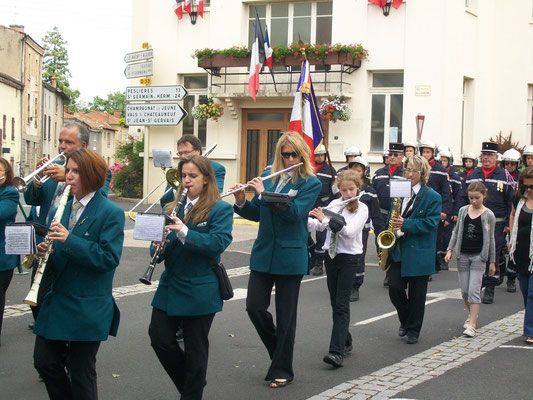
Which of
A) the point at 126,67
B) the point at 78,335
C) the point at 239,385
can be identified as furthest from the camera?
the point at 126,67

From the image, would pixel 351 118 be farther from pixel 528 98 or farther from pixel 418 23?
pixel 528 98

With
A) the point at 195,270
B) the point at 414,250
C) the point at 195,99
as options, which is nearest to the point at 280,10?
the point at 195,99

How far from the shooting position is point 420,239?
327 inches

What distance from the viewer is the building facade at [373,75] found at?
77.3ft

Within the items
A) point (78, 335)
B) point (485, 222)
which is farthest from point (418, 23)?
point (78, 335)

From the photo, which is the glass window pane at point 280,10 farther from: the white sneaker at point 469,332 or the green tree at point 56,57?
the green tree at point 56,57

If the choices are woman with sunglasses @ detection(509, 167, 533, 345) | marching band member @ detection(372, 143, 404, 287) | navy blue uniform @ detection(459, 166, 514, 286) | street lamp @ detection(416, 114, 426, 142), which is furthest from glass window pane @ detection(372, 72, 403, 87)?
woman with sunglasses @ detection(509, 167, 533, 345)

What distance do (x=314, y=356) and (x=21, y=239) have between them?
380cm

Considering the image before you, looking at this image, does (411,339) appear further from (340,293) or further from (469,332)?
(340,293)

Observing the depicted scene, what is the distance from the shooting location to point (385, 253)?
27.5 ft

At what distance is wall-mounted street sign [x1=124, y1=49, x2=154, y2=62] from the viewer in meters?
20.9

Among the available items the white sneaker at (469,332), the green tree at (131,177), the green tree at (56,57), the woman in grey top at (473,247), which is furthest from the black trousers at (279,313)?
the green tree at (56,57)

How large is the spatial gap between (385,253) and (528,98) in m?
19.0

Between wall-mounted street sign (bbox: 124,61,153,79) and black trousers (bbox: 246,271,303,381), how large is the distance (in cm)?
1518
